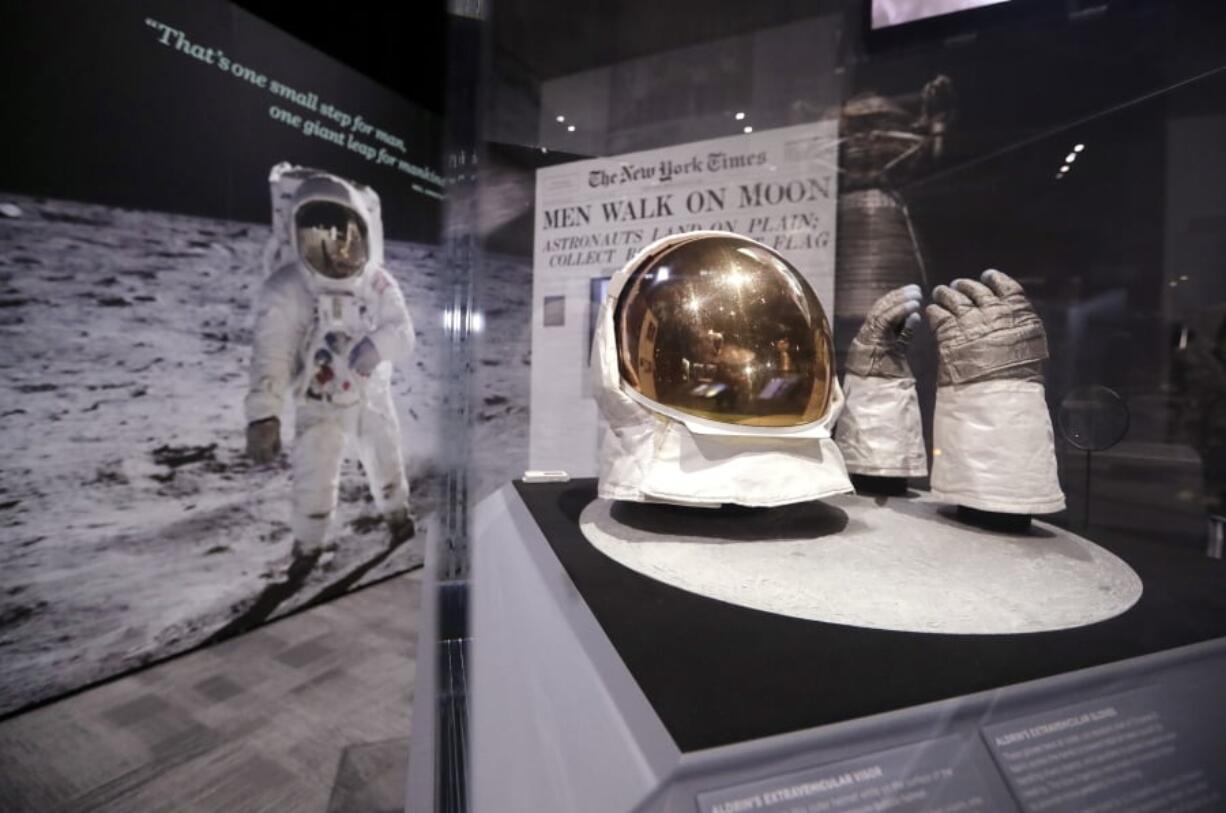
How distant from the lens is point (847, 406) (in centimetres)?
140

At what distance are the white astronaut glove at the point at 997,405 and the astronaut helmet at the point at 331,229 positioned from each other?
2.40 metres

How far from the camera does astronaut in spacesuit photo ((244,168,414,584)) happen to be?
2391mm

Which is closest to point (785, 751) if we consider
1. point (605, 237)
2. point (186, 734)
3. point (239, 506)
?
point (605, 237)

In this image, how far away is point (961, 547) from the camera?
1.05 m

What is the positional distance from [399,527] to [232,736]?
1.39m

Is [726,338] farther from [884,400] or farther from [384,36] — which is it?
[384,36]

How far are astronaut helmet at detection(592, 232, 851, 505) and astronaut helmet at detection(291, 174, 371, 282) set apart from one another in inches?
72.7

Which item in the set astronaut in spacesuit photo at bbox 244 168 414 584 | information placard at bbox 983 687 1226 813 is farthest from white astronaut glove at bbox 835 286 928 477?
astronaut in spacesuit photo at bbox 244 168 414 584

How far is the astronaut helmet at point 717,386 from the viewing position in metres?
1.10

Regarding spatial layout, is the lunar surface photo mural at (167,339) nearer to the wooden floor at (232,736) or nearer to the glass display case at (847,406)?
the wooden floor at (232,736)

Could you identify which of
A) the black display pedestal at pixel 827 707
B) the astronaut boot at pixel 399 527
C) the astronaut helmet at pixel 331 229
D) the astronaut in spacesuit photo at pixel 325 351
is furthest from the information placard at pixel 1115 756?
the astronaut boot at pixel 399 527

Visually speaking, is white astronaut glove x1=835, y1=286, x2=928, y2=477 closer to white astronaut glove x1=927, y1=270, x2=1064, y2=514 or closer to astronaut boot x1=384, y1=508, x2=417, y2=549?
white astronaut glove x1=927, y1=270, x2=1064, y2=514

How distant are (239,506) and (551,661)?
83.8 inches

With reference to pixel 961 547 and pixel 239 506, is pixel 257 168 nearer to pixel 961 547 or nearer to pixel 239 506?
pixel 239 506
